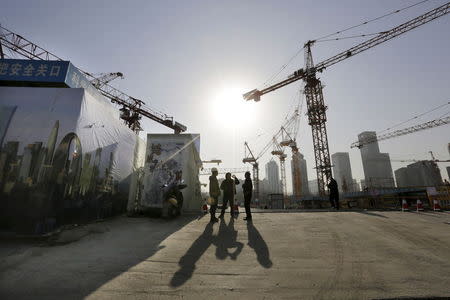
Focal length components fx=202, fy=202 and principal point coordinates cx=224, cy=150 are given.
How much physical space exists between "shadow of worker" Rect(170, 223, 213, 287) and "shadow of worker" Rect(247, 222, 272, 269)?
1.19 metres

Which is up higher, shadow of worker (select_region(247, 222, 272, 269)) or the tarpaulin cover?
the tarpaulin cover

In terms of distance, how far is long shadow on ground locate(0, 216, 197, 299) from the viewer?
3273mm

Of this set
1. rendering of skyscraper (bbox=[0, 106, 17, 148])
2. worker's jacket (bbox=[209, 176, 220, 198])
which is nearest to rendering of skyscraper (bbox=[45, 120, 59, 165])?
rendering of skyscraper (bbox=[0, 106, 17, 148])

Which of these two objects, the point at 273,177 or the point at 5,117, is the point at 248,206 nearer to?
the point at 5,117

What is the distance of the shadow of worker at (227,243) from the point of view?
4703 mm

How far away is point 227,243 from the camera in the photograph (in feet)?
17.9

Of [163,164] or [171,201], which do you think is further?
[163,164]

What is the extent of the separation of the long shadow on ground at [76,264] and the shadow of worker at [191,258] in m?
0.91

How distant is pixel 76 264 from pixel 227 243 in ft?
11.2

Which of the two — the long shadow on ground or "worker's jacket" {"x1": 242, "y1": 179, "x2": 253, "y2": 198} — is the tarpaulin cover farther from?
"worker's jacket" {"x1": 242, "y1": 179, "x2": 253, "y2": 198}

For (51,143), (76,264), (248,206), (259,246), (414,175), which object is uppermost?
(414,175)

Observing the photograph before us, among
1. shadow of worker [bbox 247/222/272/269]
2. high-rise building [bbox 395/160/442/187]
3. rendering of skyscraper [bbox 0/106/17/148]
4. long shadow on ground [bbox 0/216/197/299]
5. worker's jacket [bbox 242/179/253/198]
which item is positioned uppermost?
high-rise building [bbox 395/160/442/187]

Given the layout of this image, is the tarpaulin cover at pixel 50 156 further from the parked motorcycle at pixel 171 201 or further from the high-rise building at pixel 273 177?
the high-rise building at pixel 273 177

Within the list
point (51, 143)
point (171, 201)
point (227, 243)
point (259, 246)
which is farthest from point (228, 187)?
point (51, 143)
